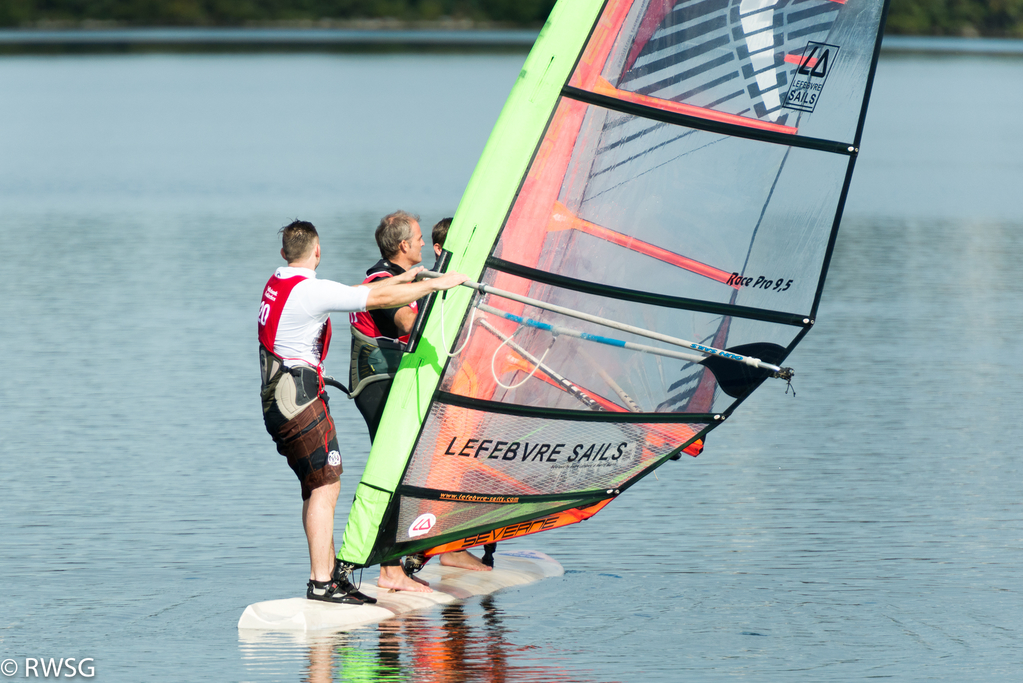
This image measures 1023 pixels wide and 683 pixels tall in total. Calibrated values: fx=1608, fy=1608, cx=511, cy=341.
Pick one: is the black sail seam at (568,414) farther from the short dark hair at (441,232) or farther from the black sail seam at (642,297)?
the short dark hair at (441,232)

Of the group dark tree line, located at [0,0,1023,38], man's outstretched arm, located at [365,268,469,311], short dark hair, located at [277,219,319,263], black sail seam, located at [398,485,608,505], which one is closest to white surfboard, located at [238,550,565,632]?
black sail seam, located at [398,485,608,505]

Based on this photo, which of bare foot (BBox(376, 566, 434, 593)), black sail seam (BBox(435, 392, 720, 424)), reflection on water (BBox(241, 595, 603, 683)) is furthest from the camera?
bare foot (BBox(376, 566, 434, 593))

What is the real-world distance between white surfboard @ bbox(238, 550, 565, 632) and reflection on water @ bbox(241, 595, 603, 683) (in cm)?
6

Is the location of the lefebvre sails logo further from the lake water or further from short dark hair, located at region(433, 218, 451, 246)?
the lake water

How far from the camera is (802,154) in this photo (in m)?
6.80

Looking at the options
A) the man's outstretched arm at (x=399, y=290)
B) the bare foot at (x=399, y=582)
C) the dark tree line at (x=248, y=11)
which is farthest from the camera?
the dark tree line at (x=248, y=11)

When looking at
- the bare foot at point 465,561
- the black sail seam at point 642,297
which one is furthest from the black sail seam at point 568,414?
the bare foot at point 465,561

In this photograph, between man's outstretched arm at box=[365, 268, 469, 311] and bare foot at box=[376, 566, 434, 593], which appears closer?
man's outstretched arm at box=[365, 268, 469, 311]

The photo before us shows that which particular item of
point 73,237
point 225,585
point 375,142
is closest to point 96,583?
point 225,585

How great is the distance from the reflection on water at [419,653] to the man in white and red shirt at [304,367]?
0.41m

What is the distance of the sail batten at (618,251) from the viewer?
647 centimetres

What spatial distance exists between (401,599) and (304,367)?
114 centimetres

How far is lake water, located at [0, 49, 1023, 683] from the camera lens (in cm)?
622

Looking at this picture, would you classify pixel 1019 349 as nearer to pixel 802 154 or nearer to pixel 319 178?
pixel 802 154
